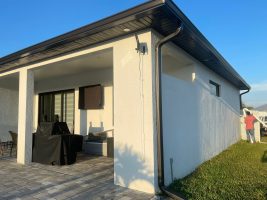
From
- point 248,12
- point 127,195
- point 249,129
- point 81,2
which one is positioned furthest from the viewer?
point 249,129

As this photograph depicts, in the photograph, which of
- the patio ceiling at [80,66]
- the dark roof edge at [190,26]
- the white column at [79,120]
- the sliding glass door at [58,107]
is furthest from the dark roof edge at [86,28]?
the sliding glass door at [58,107]

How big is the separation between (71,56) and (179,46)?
268cm

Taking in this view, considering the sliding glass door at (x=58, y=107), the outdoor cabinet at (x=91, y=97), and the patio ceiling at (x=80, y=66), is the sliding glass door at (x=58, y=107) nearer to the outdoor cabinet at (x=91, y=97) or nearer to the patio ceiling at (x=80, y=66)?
the outdoor cabinet at (x=91, y=97)

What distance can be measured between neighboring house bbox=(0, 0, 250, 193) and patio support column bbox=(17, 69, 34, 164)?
0.03 metres

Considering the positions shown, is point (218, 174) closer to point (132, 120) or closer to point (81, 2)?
point (132, 120)

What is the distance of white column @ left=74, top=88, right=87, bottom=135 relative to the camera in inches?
369

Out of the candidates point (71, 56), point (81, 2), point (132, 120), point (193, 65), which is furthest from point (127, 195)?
point (81, 2)

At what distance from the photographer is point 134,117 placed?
4.77 meters

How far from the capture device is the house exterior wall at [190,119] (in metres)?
5.16

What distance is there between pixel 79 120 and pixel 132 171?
5222mm

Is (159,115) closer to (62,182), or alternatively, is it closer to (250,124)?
(62,182)

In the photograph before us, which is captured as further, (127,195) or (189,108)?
(189,108)

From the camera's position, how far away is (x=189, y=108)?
6223mm

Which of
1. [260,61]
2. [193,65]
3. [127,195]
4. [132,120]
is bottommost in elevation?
[127,195]
